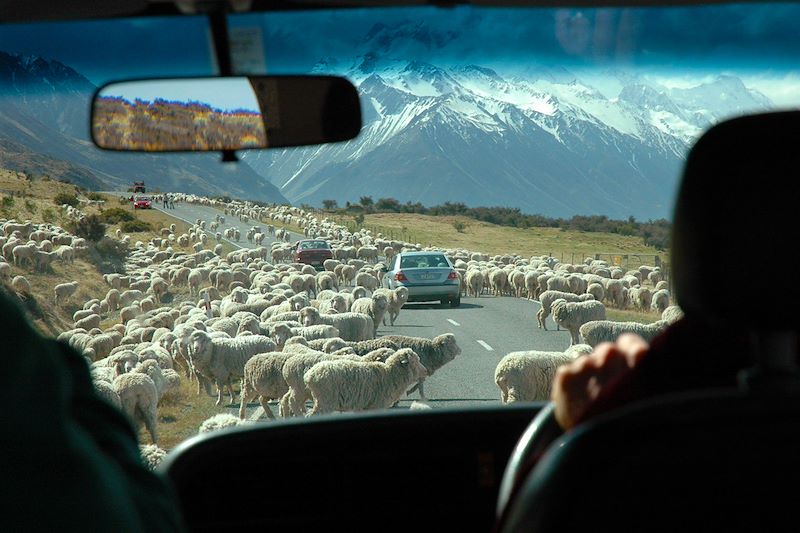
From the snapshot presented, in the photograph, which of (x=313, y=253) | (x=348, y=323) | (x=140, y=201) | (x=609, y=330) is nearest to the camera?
(x=140, y=201)

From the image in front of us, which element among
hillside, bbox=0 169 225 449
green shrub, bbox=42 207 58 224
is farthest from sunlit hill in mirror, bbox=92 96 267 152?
green shrub, bbox=42 207 58 224

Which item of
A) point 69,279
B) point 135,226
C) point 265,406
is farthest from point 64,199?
point 265,406

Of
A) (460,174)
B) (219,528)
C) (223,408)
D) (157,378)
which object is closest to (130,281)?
(223,408)

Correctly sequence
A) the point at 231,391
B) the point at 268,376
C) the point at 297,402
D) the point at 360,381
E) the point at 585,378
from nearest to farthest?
the point at 585,378 → the point at 360,381 → the point at 297,402 → the point at 268,376 → the point at 231,391

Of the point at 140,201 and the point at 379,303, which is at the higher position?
the point at 140,201

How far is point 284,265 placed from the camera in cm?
2170

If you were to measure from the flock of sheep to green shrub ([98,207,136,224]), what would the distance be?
1308mm

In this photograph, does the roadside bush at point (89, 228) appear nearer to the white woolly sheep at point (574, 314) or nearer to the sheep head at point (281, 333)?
the sheep head at point (281, 333)

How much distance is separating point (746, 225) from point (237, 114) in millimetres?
1512

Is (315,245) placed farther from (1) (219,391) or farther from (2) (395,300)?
(1) (219,391)

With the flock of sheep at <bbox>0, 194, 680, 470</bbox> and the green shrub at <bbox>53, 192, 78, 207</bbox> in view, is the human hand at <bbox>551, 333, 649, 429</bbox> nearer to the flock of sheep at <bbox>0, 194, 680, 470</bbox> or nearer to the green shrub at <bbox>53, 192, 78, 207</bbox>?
the flock of sheep at <bbox>0, 194, 680, 470</bbox>

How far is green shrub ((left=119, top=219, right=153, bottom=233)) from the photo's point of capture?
14.0 m

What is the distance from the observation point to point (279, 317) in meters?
13.3

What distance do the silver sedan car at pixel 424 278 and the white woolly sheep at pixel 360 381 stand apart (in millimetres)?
8300
